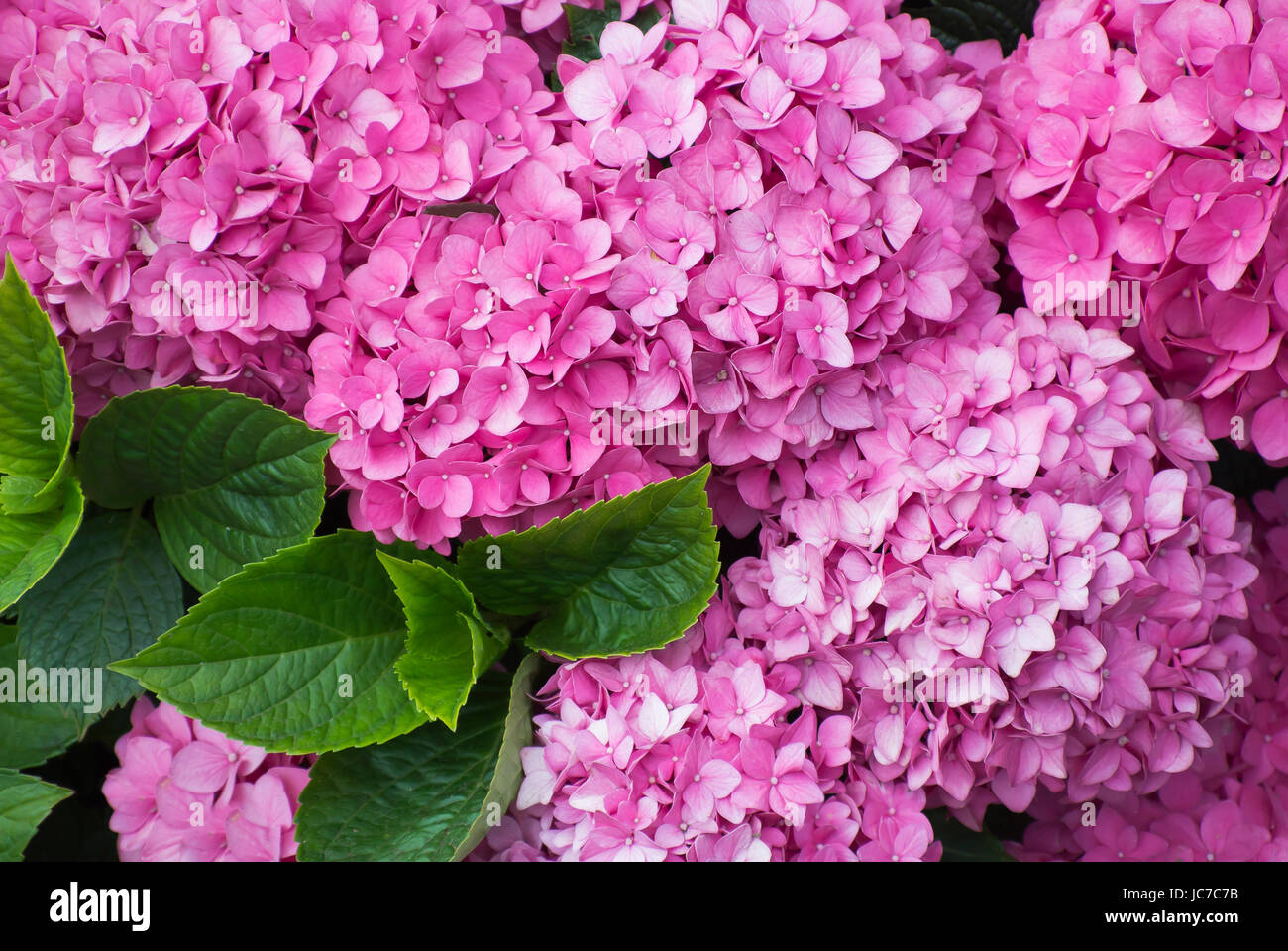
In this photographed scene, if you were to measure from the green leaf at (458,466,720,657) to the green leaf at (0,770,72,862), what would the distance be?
386 millimetres

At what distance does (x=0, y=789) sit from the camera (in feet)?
3.01

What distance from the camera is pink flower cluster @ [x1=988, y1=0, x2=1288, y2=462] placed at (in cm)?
82

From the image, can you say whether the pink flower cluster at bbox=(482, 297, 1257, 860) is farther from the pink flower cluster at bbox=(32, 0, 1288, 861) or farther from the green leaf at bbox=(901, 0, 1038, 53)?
the green leaf at bbox=(901, 0, 1038, 53)

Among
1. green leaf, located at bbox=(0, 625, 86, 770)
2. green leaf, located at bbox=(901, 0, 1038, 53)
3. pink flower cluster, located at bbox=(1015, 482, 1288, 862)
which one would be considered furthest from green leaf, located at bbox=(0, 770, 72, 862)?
green leaf, located at bbox=(901, 0, 1038, 53)

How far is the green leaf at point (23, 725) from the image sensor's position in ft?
3.12

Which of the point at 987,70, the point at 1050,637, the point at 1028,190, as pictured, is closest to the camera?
the point at 1050,637

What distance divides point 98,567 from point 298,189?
1.25 feet

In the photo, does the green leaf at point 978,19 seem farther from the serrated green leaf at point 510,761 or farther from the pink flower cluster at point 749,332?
the serrated green leaf at point 510,761

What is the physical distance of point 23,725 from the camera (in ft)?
3.15

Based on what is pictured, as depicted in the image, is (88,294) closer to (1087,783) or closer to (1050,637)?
(1050,637)

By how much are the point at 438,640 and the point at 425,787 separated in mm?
122

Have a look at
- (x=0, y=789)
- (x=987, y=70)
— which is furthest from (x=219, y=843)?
(x=987, y=70)

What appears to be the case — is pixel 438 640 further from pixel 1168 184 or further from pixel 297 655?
pixel 1168 184

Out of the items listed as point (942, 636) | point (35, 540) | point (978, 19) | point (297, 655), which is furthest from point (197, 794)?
point (978, 19)
